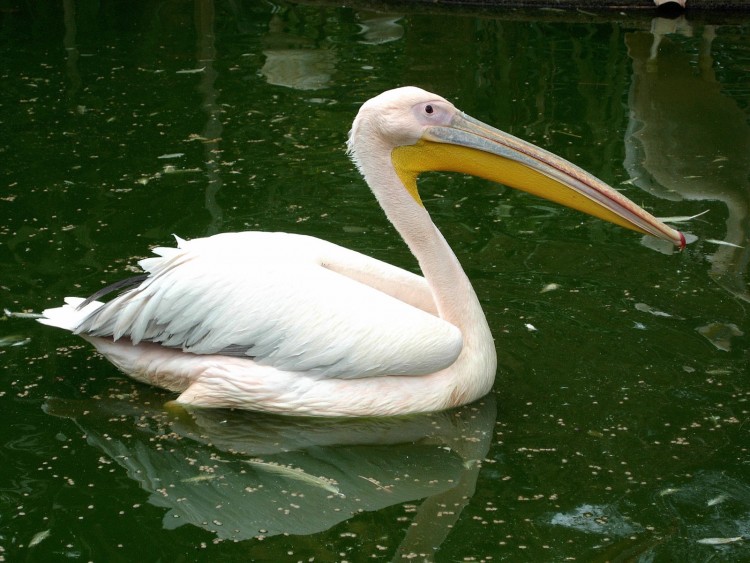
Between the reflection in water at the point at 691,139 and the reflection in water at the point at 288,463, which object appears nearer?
the reflection in water at the point at 288,463

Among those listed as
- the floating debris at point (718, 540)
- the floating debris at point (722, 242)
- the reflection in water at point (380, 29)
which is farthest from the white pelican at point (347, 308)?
the reflection in water at point (380, 29)

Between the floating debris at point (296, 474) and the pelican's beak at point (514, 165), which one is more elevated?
the pelican's beak at point (514, 165)

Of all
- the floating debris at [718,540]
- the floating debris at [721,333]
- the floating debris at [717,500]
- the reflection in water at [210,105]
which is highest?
the reflection in water at [210,105]

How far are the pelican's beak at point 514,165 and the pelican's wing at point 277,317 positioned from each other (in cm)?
51

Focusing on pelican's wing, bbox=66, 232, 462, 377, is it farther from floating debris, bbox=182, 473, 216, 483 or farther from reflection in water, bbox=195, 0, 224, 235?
reflection in water, bbox=195, 0, 224, 235

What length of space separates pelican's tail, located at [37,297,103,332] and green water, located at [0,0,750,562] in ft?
0.68

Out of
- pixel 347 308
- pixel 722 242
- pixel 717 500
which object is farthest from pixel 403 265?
pixel 717 500

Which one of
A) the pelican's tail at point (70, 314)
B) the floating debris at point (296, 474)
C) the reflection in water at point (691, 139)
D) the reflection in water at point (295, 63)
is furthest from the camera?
the reflection in water at point (295, 63)

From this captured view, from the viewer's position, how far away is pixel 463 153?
4152 millimetres

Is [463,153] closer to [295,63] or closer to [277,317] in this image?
[277,317]

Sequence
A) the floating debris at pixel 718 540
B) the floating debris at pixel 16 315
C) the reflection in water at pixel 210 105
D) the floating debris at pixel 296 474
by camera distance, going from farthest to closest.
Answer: the reflection in water at pixel 210 105 < the floating debris at pixel 16 315 < the floating debris at pixel 296 474 < the floating debris at pixel 718 540

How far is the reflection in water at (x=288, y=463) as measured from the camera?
11.4 ft

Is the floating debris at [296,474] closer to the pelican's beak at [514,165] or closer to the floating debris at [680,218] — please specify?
→ the pelican's beak at [514,165]

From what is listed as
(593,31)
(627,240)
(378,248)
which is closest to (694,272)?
(627,240)
